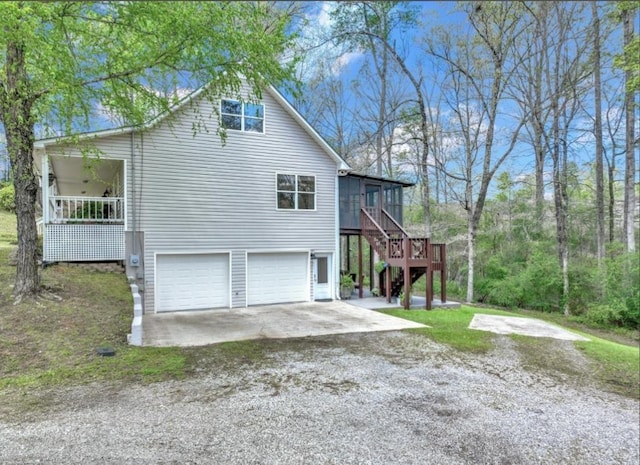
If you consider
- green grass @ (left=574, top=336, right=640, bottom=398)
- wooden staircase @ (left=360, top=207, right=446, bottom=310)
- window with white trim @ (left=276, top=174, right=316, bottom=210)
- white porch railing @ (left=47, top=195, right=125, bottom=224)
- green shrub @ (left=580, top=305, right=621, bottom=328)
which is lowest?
green shrub @ (left=580, top=305, right=621, bottom=328)

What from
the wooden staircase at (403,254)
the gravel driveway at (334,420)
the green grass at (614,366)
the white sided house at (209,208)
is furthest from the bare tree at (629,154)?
the gravel driveway at (334,420)

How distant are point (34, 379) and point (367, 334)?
5.80 meters

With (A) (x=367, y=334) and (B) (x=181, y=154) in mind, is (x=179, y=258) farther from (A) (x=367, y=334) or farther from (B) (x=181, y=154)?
(A) (x=367, y=334)

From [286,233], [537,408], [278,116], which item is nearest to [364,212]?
[286,233]

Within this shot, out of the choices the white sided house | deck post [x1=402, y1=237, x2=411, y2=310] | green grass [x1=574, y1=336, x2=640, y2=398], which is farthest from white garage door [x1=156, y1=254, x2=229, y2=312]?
green grass [x1=574, y1=336, x2=640, y2=398]

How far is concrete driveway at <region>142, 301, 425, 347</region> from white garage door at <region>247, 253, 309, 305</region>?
519mm

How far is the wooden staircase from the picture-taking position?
11.7 meters

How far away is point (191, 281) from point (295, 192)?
4302mm

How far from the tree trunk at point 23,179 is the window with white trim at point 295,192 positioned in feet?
21.7

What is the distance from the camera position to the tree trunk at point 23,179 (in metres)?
6.34

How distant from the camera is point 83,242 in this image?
9781 mm

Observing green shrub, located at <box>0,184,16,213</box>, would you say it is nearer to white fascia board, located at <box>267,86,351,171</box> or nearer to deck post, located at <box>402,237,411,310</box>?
white fascia board, located at <box>267,86,351,171</box>

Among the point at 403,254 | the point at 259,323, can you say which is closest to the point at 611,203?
the point at 403,254

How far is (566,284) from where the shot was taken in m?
15.3
